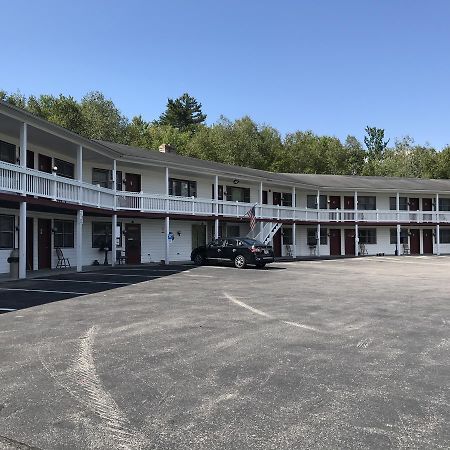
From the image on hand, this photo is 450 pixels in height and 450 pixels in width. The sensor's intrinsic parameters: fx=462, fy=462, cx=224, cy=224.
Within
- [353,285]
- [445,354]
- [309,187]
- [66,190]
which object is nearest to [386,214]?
[309,187]

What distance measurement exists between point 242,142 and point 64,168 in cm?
3867

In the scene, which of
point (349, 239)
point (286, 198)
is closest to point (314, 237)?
point (349, 239)

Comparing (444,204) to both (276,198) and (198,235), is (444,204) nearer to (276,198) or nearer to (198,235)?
(276,198)

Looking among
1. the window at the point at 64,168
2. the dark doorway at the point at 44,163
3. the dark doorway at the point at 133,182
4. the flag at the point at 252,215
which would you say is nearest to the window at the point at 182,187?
the dark doorway at the point at 133,182

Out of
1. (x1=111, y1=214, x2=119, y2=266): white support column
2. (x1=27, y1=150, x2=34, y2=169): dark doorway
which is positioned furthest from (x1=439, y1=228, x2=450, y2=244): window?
(x1=27, y1=150, x2=34, y2=169): dark doorway

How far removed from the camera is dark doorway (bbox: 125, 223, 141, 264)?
86.3 ft

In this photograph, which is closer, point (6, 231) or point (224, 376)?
point (224, 376)

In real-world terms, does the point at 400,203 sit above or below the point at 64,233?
above

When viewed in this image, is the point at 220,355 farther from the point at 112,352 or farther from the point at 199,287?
the point at 199,287

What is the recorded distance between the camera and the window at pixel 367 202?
131 ft

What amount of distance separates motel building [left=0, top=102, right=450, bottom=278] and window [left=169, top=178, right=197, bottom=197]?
0.22 ft

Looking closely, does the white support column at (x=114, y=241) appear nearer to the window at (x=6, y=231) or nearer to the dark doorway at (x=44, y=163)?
the dark doorway at (x=44, y=163)

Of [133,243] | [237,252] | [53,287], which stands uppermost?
[133,243]

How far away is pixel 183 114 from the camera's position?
79.2 meters
